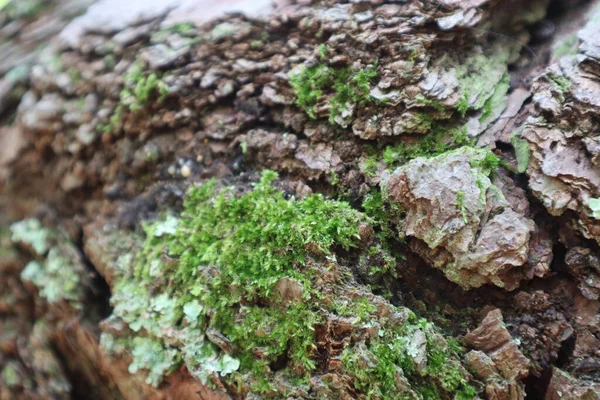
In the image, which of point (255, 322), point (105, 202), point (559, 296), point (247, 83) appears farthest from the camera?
point (105, 202)

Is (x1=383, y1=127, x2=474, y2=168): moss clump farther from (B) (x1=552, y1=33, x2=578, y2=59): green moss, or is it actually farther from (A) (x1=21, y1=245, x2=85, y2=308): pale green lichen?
(A) (x1=21, y1=245, x2=85, y2=308): pale green lichen

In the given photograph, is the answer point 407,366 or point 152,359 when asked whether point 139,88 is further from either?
point 407,366

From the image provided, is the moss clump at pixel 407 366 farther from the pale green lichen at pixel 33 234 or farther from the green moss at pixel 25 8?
the green moss at pixel 25 8

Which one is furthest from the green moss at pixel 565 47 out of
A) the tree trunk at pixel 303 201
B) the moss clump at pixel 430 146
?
the moss clump at pixel 430 146

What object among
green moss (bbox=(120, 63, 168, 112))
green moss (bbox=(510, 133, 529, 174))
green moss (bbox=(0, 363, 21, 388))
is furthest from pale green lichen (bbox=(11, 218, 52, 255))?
green moss (bbox=(510, 133, 529, 174))

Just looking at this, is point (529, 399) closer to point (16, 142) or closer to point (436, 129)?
point (436, 129)

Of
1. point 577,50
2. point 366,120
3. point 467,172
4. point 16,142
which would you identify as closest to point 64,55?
point 16,142

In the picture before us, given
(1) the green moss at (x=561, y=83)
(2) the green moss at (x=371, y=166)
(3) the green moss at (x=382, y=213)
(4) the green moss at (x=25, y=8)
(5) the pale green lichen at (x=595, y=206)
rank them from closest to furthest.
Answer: (5) the pale green lichen at (x=595, y=206) < (1) the green moss at (x=561, y=83) < (3) the green moss at (x=382, y=213) < (2) the green moss at (x=371, y=166) < (4) the green moss at (x=25, y=8)
